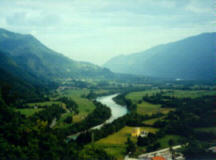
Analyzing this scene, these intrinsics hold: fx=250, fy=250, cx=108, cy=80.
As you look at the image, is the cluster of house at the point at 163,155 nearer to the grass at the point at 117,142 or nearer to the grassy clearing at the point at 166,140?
the grassy clearing at the point at 166,140

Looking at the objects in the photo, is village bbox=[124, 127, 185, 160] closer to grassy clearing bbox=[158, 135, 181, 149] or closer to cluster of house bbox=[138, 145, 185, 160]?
cluster of house bbox=[138, 145, 185, 160]

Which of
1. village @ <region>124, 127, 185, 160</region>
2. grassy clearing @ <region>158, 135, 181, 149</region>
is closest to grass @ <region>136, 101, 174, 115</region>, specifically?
grassy clearing @ <region>158, 135, 181, 149</region>

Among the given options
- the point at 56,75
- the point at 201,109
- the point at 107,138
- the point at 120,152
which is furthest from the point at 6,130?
the point at 56,75

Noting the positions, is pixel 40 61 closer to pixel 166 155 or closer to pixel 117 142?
pixel 117 142

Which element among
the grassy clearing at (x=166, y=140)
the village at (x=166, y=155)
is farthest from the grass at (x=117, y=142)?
the grassy clearing at (x=166, y=140)

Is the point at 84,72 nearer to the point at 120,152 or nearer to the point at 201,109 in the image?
the point at 201,109

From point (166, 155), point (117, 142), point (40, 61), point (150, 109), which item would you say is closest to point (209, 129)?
point (166, 155)
